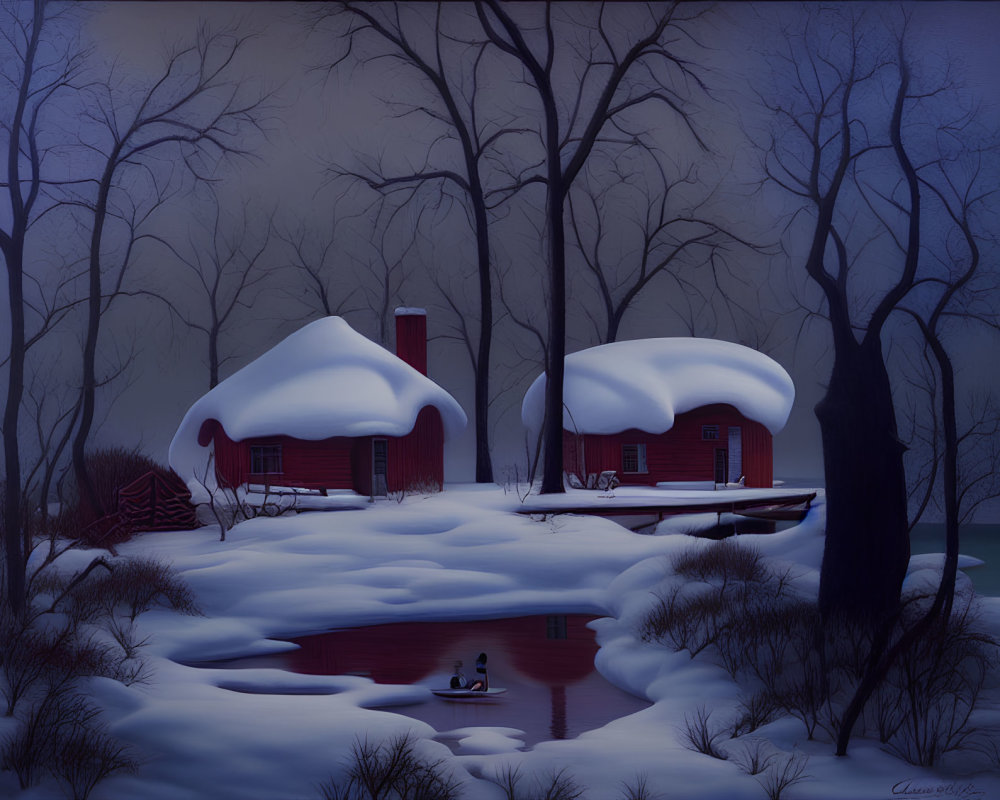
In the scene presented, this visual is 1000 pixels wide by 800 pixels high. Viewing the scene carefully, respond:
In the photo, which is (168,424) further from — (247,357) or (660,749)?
(660,749)

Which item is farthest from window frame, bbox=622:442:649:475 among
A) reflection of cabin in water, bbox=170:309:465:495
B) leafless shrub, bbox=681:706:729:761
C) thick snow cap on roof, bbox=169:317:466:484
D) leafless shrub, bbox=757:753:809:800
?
leafless shrub, bbox=757:753:809:800

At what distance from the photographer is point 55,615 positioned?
29.7 feet

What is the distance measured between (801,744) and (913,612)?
209 cm

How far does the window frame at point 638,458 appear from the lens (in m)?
18.1

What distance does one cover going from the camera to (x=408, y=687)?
26.5 feet

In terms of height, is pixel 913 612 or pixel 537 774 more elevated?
pixel 913 612

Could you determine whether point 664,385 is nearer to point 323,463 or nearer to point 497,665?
point 323,463

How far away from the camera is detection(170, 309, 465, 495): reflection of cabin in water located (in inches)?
638

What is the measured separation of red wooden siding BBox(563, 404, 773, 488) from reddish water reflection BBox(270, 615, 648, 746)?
305 inches

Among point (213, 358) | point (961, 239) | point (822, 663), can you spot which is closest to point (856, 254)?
point (961, 239)

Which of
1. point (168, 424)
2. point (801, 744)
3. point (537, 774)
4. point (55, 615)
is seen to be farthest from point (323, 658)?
point (168, 424)

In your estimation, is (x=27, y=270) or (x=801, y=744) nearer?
(x=801, y=744)

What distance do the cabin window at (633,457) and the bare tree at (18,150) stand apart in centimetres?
1010

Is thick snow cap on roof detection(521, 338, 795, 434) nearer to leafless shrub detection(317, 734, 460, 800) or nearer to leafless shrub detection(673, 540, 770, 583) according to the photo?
leafless shrub detection(673, 540, 770, 583)
